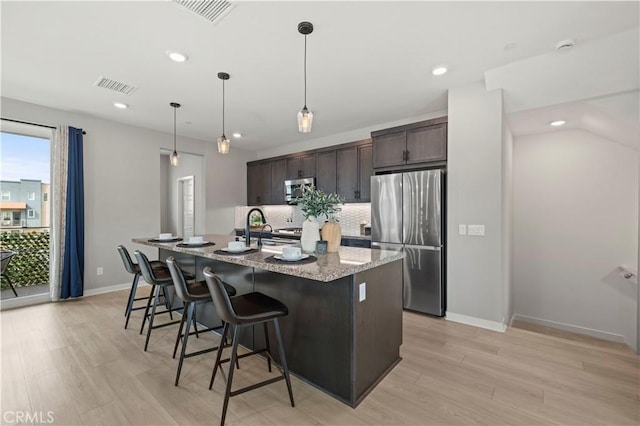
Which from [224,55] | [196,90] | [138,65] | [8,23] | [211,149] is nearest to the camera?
[8,23]

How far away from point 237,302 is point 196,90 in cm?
282

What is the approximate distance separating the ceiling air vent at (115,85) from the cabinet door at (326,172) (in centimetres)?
300

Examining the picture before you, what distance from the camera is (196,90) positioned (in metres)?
3.56

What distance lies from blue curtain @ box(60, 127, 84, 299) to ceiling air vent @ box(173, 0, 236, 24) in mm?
3501

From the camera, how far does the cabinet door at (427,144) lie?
366 cm

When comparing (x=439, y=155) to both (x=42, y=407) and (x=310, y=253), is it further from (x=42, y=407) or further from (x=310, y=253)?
(x=42, y=407)

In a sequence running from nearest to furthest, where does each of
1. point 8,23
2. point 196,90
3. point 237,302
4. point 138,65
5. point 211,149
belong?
point 237,302 < point 8,23 < point 138,65 < point 196,90 < point 211,149

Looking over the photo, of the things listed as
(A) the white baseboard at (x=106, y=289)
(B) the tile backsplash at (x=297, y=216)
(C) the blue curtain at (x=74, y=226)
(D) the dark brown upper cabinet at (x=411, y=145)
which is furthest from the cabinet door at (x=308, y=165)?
(A) the white baseboard at (x=106, y=289)

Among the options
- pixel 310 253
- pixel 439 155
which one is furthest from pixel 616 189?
pixel 310 253

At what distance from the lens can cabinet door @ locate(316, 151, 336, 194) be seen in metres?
5.17

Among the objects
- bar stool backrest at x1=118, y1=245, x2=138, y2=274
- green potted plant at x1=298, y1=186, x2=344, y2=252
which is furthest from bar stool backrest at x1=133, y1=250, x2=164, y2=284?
green potted plant at x1=298, y1=186, x2=344, y2=252

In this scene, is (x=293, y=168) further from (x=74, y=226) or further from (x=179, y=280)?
(x=179, y=280)

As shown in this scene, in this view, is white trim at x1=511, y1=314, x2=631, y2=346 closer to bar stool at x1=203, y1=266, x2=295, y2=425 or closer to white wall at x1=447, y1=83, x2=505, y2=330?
white wall at x1=447, y1=83, x2=505, y2=330

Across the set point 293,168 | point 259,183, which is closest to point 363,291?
point 293,168
